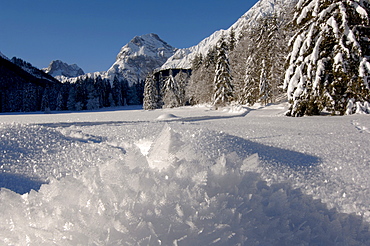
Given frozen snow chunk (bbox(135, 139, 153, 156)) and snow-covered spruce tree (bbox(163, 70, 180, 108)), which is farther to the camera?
snow-covered spruce tree (bbox(163, 70, 180, 108))

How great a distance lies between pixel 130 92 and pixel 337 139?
70.9 metres

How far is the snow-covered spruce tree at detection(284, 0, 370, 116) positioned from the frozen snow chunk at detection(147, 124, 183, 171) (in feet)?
30.9

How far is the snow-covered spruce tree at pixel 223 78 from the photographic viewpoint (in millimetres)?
23531

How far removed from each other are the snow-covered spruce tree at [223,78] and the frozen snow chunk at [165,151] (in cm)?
2313

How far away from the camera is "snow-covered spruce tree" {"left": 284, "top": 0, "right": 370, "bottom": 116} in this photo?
26.6ft

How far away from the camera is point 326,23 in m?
8.61

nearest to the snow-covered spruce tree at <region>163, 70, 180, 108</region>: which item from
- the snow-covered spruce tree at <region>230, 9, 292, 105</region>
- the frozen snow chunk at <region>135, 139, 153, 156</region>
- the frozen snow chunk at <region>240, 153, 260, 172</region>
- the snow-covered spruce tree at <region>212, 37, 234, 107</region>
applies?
the snow-covered spruce tree at <region>230, 9, 292, 105</region>

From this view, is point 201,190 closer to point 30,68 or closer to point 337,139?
point 337,139

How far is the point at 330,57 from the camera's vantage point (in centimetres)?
874

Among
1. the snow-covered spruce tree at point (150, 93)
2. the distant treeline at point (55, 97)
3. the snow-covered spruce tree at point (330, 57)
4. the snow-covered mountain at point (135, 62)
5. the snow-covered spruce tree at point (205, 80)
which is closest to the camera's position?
the snow-covered spruce tree at point (330, 57)

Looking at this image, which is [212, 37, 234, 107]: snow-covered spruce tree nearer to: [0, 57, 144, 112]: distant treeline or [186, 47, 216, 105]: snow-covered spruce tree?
[186, 47, 216, 105]: snow-covered spruce tree

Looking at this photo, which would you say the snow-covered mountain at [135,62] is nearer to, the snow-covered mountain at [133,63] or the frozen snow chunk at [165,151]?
the snow-covered mountain at [133,63]

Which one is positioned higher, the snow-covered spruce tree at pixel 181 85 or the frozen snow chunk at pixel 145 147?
the snow-covered spruce tree at pixel 181 85

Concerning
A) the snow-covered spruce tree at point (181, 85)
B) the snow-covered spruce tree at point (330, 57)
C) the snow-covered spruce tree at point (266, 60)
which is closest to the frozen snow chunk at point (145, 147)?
the snow-covered spruce tree at point (330, 57)
